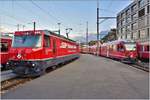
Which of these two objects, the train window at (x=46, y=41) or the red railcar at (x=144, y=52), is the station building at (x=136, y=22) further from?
the train window at (x=46, y=41)

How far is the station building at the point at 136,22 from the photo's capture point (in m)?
64.2

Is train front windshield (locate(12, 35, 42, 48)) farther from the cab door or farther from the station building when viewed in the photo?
the station building

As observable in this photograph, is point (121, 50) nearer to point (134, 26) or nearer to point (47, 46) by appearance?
point (47, 46)

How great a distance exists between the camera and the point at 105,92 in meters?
9.53

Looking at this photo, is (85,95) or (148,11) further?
(148,11)

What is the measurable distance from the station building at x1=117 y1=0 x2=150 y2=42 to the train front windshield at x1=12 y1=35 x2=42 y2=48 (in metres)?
44.4

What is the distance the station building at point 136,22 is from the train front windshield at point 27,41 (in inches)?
1750

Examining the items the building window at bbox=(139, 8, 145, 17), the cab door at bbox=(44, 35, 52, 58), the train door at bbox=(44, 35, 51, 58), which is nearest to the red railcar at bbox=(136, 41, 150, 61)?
the cab door at bbox=(44, 35, 52, 58)

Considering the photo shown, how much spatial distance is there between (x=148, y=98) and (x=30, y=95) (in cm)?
397

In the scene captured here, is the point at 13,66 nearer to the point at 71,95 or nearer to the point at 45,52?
the point at 45,52

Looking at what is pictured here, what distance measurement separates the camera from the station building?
64238 millimetres

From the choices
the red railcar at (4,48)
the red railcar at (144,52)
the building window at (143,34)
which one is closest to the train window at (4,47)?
the red railcar at (4,48)

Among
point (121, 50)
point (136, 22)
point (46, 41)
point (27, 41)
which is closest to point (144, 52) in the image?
point (121, 50)

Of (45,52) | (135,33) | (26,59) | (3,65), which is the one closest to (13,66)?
(26,59)
